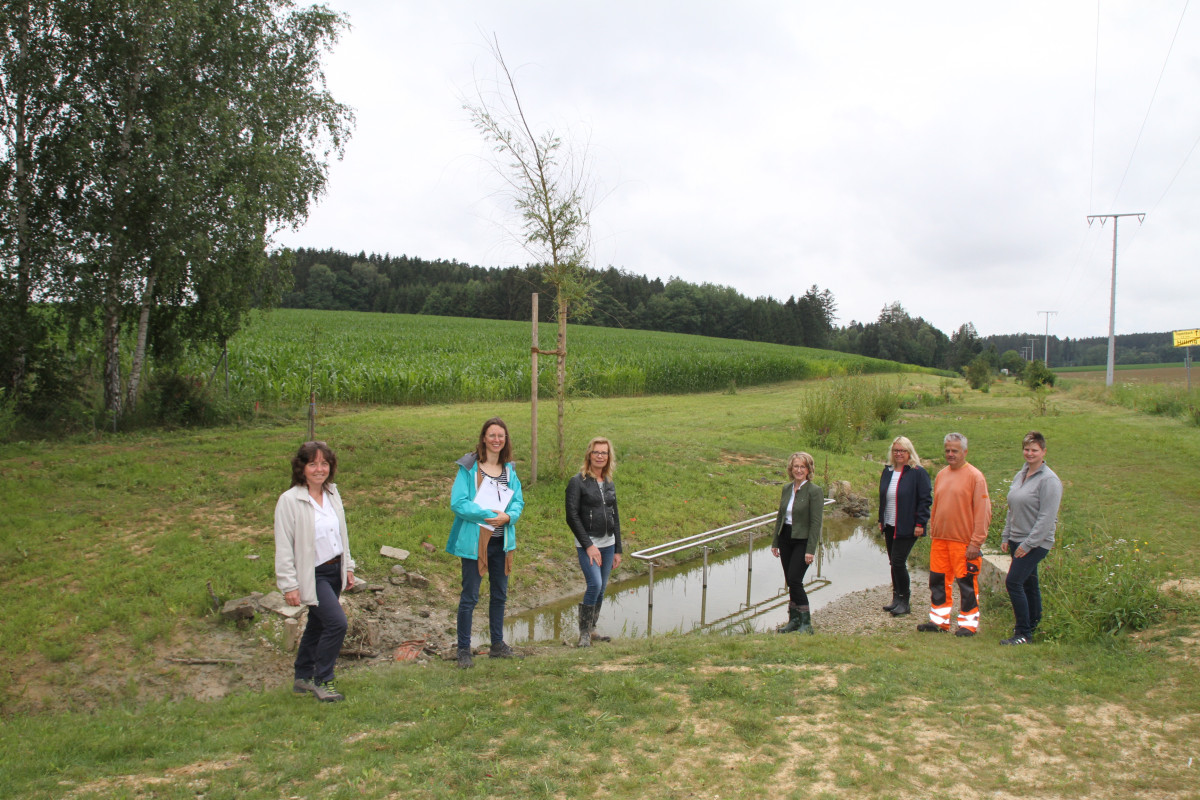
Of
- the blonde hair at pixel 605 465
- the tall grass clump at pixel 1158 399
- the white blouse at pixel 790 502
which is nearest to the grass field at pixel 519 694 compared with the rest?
the white blouse at pixel 790 502

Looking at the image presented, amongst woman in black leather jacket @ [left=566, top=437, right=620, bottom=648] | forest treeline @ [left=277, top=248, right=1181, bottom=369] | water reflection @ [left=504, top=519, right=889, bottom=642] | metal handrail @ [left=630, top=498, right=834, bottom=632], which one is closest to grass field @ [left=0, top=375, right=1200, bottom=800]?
water reflection @ [left=504, top=519, right=889, bottom=642]

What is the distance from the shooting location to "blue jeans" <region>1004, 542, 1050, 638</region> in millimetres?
6324

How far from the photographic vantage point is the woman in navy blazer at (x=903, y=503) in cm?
755

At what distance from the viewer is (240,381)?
18.9 meters

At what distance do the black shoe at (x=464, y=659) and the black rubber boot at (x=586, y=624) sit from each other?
131 cm

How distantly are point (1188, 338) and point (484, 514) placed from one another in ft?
121

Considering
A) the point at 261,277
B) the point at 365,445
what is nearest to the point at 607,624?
the point at 365,445

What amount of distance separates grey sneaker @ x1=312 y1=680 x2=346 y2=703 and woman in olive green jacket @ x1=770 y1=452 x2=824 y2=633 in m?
4.14

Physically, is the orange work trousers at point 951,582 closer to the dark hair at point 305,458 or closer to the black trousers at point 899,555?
the black trousers at point 899,555

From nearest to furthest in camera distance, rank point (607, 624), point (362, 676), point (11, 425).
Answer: point (362, 676) < point (607, 624) < point (11, 425)

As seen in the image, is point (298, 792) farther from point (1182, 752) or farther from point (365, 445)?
point (365, 445)

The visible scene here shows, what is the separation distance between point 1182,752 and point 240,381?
767 inches

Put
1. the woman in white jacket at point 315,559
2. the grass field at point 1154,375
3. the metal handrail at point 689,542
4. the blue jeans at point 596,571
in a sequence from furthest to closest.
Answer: the grass field at point 1154,375 < the metal handrail at point 689,542 < the blue jeans at point 596,571 < the woman in white jacket at point 315,559

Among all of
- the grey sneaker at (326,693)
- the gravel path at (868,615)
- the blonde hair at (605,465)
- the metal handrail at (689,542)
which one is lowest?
the gravel path at (868,615)
